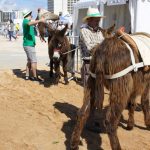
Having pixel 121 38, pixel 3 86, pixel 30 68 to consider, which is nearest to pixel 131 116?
pixel 121 38

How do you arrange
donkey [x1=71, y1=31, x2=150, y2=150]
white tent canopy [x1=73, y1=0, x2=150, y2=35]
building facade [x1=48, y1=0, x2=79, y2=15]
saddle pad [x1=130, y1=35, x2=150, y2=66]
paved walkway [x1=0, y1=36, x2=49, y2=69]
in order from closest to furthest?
donkey [x1=71, y1=31, x2=150, y2=150] < saddle pad [x1=130, y1=35, x2=150, y2=66] < white tent canopy [x1=73, y1=0, x2=150, y2=35] < paved walkway [x1=0, y1=36, x2=49, y2=69] < building facade [x1=48, y1=0, x2=79, y2=15]

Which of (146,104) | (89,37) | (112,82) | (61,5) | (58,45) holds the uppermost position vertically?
(61,5)

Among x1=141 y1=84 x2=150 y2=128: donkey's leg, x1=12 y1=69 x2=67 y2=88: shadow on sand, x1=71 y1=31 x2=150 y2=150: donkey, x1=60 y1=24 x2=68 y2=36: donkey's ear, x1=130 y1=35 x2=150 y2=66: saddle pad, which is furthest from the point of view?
x1=12 y1=69 x2=67 y2=88: shadow on sand

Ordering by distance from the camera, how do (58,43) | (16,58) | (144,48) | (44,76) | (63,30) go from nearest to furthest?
(144,48) → (63,30) → (58,43) → (44,76) → (16,58)

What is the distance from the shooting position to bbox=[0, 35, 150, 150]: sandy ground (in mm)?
5301

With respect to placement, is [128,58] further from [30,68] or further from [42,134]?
[30,68]

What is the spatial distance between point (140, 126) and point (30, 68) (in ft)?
15.0

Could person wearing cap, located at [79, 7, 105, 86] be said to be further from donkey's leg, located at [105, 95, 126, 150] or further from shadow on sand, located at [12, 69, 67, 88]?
shadow on sand, located at [12, 69, 67, 88]

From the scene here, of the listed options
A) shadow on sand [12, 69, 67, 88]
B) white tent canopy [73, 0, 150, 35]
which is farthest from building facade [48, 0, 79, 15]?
shadow on sand [12, 69, 67, 88]

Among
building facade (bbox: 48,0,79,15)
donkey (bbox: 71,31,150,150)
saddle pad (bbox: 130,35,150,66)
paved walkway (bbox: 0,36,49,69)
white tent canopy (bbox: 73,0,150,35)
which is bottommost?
paved walkway (bbox: 0,36,49,69)

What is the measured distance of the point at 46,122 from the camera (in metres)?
6.17

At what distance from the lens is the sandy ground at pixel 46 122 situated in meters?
5.30

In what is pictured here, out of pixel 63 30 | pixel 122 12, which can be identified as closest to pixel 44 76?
pixel 63 30

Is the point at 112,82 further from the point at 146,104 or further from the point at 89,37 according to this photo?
the point at 146,104
